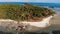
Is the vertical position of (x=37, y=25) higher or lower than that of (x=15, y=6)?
lower

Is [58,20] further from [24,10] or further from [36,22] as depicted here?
[24,10]

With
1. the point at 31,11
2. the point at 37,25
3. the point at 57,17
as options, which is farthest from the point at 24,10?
the point at 57,17

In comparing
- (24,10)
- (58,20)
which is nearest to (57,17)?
(58,20)

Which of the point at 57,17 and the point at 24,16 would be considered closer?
the point at 24,16

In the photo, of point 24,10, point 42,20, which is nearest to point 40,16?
point 42,20

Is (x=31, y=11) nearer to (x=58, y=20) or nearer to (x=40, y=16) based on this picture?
(x=40, y=16)

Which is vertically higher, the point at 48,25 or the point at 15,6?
the point at 15,6
